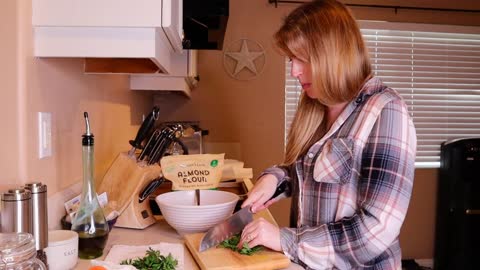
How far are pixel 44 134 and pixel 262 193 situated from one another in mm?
596

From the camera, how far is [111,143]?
1767 mm

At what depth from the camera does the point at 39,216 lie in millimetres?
731

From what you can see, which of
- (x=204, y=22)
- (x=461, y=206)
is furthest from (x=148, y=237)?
(x=461, y=206)

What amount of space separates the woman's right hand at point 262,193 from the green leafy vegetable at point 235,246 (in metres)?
0.15

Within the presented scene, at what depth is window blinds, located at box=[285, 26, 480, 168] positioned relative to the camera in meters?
3.46

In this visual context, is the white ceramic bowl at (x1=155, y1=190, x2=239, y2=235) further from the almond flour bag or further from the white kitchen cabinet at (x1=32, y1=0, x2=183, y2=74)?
the white kitchen cabinet at (x1=32, y1=0, x2=183, y2=74)

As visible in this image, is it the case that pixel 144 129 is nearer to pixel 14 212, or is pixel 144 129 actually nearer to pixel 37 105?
pixel 37 105

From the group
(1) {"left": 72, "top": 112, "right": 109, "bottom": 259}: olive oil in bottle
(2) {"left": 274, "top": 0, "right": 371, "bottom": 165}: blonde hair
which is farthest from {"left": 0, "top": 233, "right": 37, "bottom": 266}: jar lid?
(2) {"left": 274, "top": 0, "right": 371, "bottom": 165}: blonde hair

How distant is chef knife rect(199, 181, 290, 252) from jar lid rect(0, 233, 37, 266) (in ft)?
1.41

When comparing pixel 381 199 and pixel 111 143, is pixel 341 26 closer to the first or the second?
pixel 381 199

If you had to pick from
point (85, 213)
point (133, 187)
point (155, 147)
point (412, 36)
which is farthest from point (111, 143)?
point (412, 36)

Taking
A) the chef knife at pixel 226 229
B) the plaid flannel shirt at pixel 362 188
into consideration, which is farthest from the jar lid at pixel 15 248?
the plaid flannel shirt at pixel 362 188

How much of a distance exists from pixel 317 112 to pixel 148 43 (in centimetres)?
58

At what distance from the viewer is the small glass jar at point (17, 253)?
530mm
